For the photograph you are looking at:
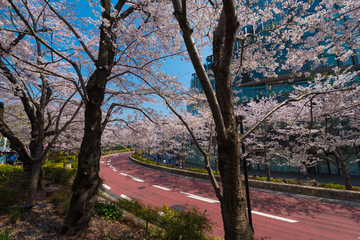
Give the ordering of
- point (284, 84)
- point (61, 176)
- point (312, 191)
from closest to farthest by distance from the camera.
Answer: point (312, 191) → point (61, 176) → point (284, 84)

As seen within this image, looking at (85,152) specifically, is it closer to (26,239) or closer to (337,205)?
(26,239)

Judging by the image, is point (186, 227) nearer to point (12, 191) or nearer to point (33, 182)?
point (33, 182)

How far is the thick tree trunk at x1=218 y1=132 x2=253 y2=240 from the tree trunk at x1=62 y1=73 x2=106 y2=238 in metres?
3.49

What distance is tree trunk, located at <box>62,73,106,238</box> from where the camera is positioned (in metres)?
3.82

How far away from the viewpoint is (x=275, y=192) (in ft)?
32.8

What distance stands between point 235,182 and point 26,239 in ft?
17.2

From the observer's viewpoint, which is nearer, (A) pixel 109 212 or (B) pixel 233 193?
(B) pixel 233 193

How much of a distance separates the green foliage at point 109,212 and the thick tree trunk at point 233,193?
4.68m

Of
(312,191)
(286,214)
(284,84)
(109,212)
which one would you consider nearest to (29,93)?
(109,212)

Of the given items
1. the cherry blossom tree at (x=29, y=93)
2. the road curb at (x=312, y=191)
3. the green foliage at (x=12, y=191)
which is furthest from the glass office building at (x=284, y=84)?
the green foliage at (x=12, y=191)

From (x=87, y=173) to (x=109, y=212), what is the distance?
99.0 inches

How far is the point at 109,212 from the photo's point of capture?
17.9 feet

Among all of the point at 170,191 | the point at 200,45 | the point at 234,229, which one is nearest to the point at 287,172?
the point at 170,191

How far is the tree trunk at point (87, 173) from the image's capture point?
3818mm
